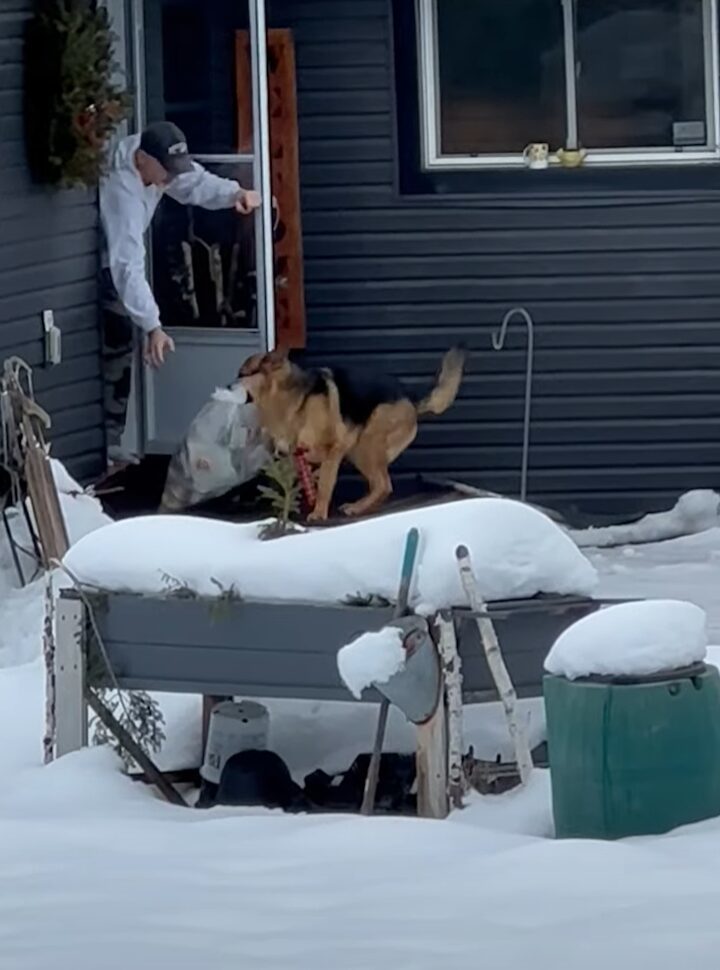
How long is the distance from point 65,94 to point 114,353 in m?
1.34

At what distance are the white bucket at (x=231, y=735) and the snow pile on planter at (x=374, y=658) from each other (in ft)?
2.31

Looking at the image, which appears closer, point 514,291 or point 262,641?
point 262,641

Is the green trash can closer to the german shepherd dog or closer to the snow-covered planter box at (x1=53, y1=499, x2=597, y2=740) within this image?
the snow-covered planter box at (x1=53, y1=499, x2=597, y2=740)

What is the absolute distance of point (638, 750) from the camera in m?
5.66

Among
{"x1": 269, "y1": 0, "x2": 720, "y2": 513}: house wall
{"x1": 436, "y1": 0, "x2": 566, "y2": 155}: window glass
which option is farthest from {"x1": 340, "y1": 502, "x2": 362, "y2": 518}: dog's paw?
{"x1": 436, "y1": 0, "x2": 566, "y2": 155}: window glass

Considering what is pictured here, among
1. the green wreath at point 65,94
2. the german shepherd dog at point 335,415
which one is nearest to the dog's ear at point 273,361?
the german shepherd dog at point 335,415

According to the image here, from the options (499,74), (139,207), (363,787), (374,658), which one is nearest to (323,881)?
(374,658)

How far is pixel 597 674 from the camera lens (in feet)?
18.7

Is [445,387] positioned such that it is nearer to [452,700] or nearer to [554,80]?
[554,80]

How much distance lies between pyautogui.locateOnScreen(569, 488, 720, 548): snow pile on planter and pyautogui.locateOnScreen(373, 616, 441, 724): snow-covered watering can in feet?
15.0

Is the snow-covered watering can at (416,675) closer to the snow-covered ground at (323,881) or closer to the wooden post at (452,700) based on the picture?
the wooden post at (452,700)

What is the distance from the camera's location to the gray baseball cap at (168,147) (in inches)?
388

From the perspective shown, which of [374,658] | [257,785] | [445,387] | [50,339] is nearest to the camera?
[374,658]

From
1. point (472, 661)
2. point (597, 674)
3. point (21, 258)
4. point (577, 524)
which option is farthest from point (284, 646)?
point (577, 524)
